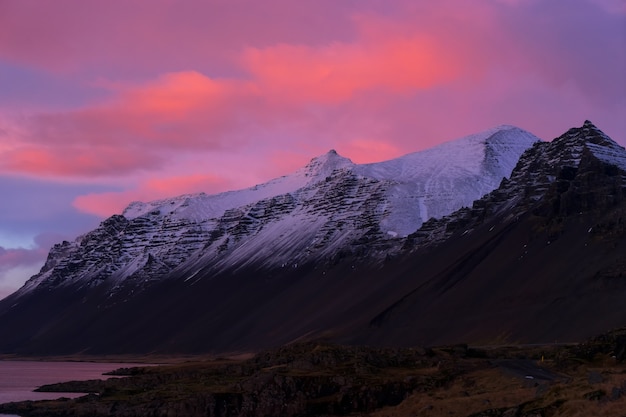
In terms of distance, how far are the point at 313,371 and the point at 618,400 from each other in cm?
4530

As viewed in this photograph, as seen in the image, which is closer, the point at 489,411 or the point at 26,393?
the point at 489,411

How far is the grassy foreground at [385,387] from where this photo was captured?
65.9 meters

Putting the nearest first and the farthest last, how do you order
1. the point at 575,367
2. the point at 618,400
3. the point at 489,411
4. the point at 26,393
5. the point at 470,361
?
the point at 618,400 < the point at 489,411 < the point at 575,367 < the point at 470,361 < the point at 26,393

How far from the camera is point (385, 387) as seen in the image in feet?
280

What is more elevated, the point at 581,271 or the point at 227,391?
the point at 581,271

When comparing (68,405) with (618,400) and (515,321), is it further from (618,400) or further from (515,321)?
(515,321)

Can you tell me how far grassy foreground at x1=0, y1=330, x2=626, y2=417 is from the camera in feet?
216

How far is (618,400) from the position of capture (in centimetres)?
5400

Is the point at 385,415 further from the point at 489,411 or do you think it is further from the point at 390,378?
the point at 489,411

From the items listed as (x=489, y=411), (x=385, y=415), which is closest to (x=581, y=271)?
(x=385, y=415)

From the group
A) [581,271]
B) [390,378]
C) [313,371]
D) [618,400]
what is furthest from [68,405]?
[581,271]

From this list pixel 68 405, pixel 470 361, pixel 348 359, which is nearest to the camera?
pixel 470 361

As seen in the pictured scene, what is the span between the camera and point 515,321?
186125mm

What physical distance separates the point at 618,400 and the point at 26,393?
102651mm
